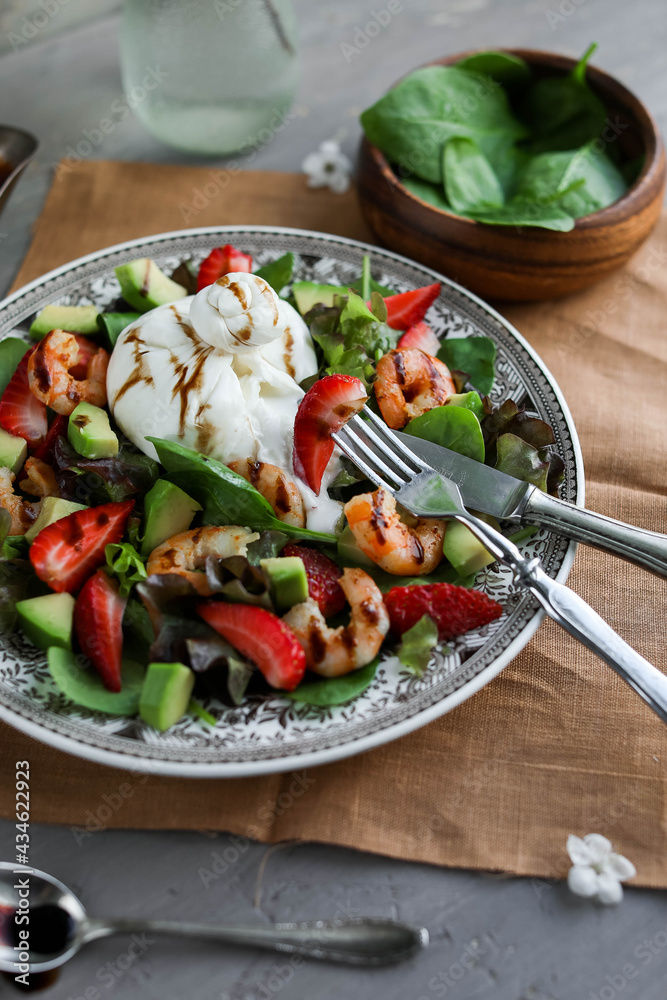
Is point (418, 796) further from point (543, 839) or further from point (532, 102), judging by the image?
point (532, 102)

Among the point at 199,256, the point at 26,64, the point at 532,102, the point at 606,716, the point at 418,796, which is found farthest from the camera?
the point at 26,64

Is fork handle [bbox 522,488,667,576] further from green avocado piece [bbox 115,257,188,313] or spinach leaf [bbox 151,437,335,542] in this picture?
green avocado piece [bbox 115,257,188,313]

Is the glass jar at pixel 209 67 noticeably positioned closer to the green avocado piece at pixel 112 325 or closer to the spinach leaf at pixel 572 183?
the spinach leaf at pixel 572 183

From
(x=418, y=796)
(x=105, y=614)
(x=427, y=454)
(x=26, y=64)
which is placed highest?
(x=26, y=64)

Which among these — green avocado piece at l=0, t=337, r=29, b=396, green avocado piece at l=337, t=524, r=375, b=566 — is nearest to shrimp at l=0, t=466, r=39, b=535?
green avocado piece at l=0, t=337, r=29, b=396

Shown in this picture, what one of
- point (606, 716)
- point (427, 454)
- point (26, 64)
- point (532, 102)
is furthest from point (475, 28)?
point (606, 716)

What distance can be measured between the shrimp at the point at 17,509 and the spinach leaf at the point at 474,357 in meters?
1.26

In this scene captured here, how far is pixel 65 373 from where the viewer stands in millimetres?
2258

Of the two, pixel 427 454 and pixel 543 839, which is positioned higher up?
pixel 427 454

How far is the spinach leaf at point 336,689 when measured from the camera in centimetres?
175

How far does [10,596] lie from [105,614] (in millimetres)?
235

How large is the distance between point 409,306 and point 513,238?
1.47ft

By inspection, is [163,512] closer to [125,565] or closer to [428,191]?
[125,565]

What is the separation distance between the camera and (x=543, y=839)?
1.78 m
